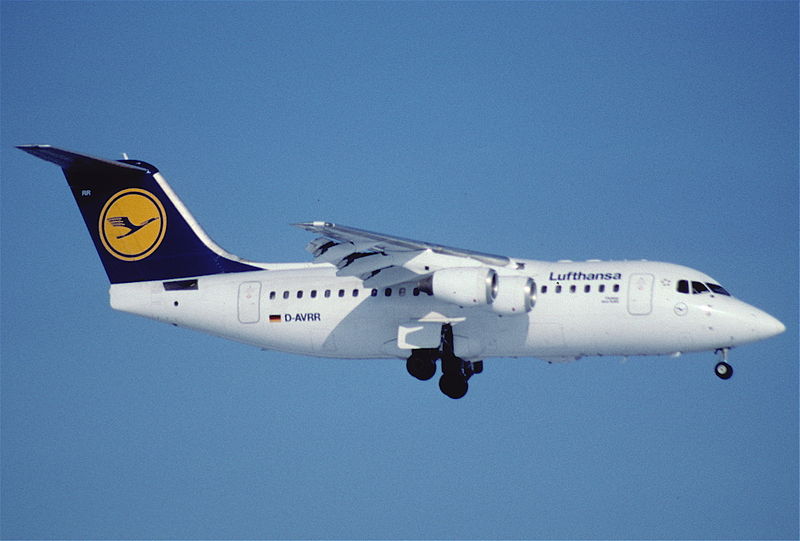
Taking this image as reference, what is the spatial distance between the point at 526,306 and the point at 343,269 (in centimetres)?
352

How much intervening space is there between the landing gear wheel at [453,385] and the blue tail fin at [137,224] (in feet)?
16.8

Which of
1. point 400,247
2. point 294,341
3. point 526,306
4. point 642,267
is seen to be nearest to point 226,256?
point 294,341

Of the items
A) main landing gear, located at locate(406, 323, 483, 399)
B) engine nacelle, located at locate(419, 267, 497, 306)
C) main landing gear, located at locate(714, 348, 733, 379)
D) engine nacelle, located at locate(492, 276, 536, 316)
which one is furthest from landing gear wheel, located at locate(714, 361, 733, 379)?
main landing gear, located at locate(406, 323, 483, 399)

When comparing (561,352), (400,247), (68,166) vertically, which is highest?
(68,166)

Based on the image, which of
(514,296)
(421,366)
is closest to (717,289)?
(514,296)

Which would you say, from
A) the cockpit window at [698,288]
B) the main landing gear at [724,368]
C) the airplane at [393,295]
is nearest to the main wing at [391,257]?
the airplane at [393,295]

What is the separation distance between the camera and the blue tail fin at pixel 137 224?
2706 centimetres

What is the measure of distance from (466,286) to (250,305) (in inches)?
196

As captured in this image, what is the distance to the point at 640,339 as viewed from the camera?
77.5 ft

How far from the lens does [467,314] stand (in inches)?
971

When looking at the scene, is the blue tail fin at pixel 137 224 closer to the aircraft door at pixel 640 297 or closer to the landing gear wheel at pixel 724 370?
the aircraft door at pixel 640 297

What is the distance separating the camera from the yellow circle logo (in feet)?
89.6

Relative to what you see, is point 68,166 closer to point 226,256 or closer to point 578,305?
point 226,256

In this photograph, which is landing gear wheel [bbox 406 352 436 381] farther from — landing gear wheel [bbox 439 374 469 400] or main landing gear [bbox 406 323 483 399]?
landing gear wheel [bbox 439 374 469 400]
